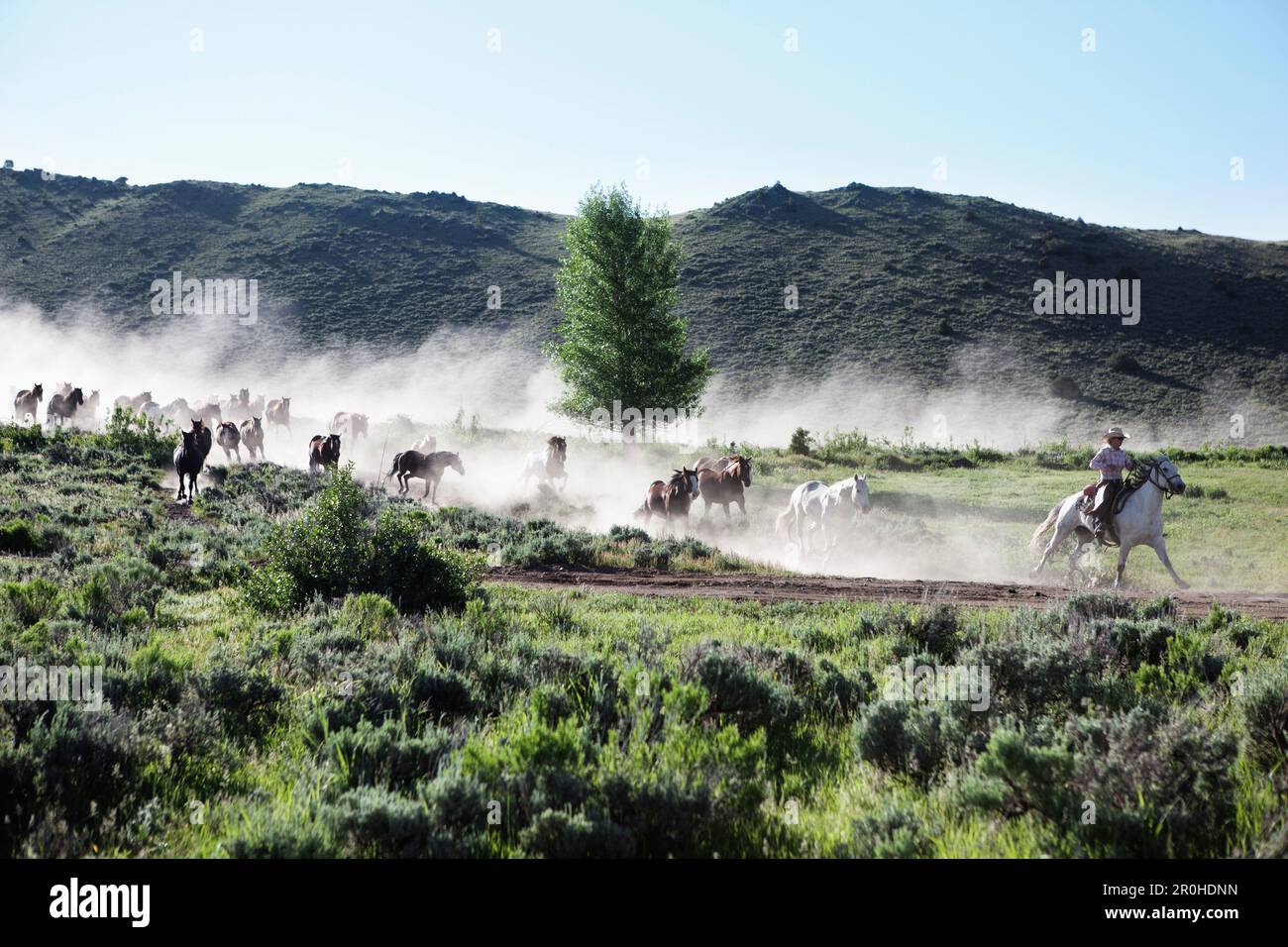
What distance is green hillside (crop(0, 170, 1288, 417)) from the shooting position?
58.9 metres

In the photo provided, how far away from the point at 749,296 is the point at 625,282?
3821 centimetres

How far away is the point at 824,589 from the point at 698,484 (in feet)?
26.4

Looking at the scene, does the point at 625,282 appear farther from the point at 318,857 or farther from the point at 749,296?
the point at 749,296

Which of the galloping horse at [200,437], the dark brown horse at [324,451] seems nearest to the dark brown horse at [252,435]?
the dark brown horse at [324,451]

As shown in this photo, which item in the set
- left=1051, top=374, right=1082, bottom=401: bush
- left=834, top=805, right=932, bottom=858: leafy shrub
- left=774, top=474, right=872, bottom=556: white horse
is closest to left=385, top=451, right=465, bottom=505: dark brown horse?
left=774, top=474, right=872, bottom=556: white horse

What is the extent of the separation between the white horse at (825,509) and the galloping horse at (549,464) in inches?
389

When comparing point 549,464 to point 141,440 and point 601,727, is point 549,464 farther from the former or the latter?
point 601,727

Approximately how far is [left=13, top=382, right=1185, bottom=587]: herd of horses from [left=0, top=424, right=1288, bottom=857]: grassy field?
5260 mm

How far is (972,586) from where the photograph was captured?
13.1m

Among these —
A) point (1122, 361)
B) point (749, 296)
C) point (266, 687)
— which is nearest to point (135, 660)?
point (266, 687)

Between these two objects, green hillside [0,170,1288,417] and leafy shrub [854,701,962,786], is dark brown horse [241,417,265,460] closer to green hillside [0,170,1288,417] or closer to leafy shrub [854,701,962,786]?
leafy shrub [854,701,962,786]

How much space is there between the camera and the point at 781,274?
74375mm

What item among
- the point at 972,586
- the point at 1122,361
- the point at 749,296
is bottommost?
the point at 972,586
